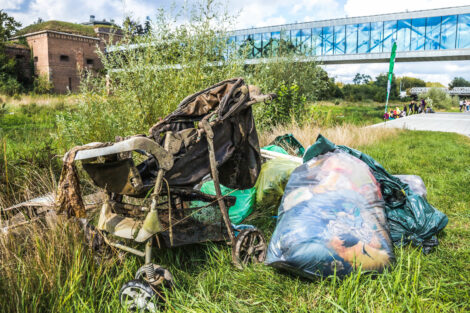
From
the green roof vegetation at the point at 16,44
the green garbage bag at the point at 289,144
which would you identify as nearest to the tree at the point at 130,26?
the green garbage bag at the point at 289,144

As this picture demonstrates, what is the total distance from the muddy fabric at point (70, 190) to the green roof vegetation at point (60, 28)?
5930 centimetres

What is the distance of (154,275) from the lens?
7.55 feet

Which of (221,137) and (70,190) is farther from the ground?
(221,137)

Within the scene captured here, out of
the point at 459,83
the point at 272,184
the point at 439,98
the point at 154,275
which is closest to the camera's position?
the point at 154,275

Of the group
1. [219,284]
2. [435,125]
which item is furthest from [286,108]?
[435,125]

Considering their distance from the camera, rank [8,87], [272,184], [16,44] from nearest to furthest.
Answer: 1. [272,184]
2. [8,87]
3. [16,44]

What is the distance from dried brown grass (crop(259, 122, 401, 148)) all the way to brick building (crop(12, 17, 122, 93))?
45656 mm

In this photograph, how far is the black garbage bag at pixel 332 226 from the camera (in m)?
2.52

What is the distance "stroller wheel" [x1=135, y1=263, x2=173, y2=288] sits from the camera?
227 cm

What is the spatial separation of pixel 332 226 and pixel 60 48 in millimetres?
57005

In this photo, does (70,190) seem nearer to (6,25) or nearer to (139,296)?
(139,296)

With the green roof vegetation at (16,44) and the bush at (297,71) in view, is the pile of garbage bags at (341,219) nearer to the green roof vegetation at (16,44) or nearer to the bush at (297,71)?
the bush at (297,71)

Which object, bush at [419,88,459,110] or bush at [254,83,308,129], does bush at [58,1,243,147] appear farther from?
bush at [419,88,459,110]

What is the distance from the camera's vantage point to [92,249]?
272 cm
